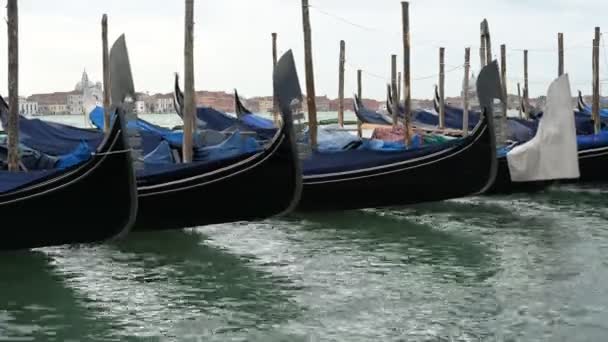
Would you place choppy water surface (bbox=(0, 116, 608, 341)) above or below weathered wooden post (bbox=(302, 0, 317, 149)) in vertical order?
below

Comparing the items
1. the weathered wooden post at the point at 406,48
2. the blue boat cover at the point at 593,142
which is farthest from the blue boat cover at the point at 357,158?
the blue boat cover at the point at 593,142

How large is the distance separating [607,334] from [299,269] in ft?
8.27

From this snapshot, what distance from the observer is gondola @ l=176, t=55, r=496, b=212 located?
8977 millimetres

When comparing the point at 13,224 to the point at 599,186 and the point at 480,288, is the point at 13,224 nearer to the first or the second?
the point at 480,288

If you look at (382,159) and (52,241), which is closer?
(52,241)

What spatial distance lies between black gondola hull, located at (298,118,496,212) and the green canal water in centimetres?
25

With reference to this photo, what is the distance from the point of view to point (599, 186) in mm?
11883

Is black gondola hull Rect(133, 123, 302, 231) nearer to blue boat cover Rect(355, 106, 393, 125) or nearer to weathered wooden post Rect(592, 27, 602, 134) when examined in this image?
weathered wooden post Rect(592, 27, 602, 134)

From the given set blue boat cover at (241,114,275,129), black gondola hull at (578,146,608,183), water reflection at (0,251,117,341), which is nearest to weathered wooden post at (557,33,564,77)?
black gondola hull at (578,146,608,183)

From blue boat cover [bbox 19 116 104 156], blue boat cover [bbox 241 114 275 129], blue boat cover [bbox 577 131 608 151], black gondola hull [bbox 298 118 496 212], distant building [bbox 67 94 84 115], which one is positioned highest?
distant building [bbox 67 94 84 115]

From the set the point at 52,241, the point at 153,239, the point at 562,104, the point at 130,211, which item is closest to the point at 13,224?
the point at 52,241

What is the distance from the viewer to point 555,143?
9070mm

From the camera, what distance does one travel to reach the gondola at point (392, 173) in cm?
898

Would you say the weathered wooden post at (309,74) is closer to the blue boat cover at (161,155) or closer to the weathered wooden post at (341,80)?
the blue boat cover at (161,155)
